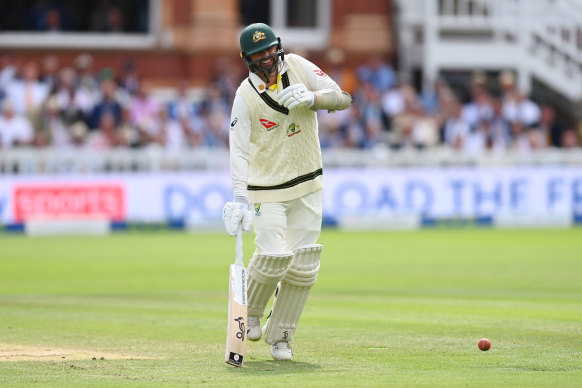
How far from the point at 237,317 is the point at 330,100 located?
141cm

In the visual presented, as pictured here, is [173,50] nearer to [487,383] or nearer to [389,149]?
[389,149]

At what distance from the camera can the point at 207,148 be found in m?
20.8

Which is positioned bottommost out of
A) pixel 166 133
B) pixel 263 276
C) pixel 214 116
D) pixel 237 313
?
pixel 166 133

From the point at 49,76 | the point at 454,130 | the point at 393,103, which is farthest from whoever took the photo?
the point at 393,103

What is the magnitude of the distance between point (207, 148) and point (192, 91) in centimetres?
455

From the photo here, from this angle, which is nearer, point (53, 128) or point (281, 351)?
point (281, 351)

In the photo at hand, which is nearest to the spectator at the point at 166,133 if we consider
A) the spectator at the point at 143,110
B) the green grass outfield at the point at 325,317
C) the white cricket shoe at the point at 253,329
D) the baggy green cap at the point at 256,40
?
the spectator at the point at 143,110

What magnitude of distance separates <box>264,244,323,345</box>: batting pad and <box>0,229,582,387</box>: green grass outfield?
0.19m

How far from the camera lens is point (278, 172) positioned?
741 cm

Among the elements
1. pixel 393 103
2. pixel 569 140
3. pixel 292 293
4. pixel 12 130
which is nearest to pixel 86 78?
pixel 12 130

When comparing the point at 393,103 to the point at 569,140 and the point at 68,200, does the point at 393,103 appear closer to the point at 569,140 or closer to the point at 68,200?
the point at 569,140

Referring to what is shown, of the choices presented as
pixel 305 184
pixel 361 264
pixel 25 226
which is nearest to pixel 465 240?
pixel 361 264

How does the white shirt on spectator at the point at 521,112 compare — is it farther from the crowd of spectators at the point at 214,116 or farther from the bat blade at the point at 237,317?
the bat blade at the point at 237,317

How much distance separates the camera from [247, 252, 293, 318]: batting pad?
23.9 feet
